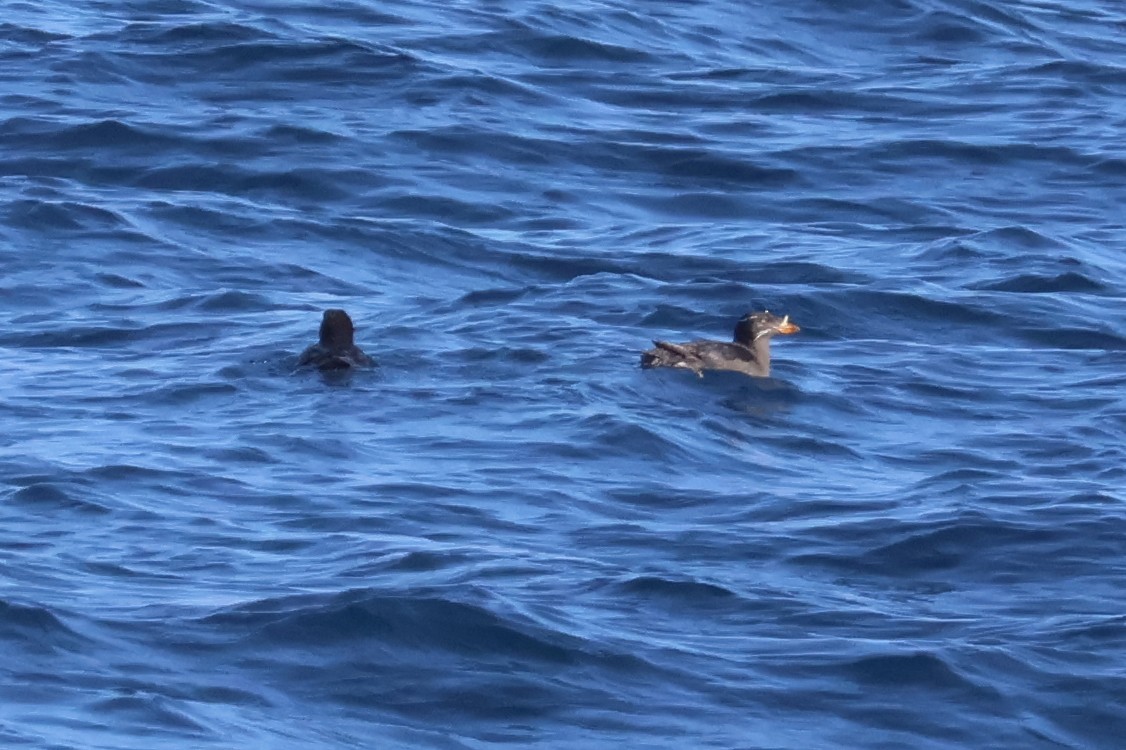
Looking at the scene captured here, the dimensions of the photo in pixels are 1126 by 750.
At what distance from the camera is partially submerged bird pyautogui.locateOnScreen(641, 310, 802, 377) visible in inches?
607

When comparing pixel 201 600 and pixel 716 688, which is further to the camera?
pixel 201 600

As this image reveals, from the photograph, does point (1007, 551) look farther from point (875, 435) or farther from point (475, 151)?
point (475, 151)

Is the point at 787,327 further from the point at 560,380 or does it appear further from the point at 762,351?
the point at 560,380

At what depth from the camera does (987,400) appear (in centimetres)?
1503

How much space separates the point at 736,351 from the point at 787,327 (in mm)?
708

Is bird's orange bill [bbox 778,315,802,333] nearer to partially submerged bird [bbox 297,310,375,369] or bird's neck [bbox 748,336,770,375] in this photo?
bird's neck [bbox 748,336,770,375]

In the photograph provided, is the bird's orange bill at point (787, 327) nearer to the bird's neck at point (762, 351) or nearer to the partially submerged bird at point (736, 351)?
the partially submerged bird at point (736, 351)

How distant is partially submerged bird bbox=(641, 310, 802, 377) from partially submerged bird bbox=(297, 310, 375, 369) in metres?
1.79

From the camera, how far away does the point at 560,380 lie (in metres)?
15.0

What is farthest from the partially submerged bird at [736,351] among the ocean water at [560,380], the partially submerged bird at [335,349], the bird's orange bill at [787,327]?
the partially submerged bird at [335,349]

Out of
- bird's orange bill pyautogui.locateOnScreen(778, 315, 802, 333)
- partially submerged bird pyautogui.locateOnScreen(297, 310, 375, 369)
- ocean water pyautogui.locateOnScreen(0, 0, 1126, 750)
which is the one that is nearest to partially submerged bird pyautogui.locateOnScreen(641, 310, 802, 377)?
bird's orange bill pyautogui.locateOnScreen(778, 315, 802, 333)

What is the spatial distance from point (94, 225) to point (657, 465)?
675 centimetres

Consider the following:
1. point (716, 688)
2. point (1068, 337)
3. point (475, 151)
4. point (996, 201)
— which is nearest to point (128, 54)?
point (475, 151)

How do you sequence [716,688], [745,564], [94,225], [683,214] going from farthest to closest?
[683,214], [94,225], [745,564], [716,688]
